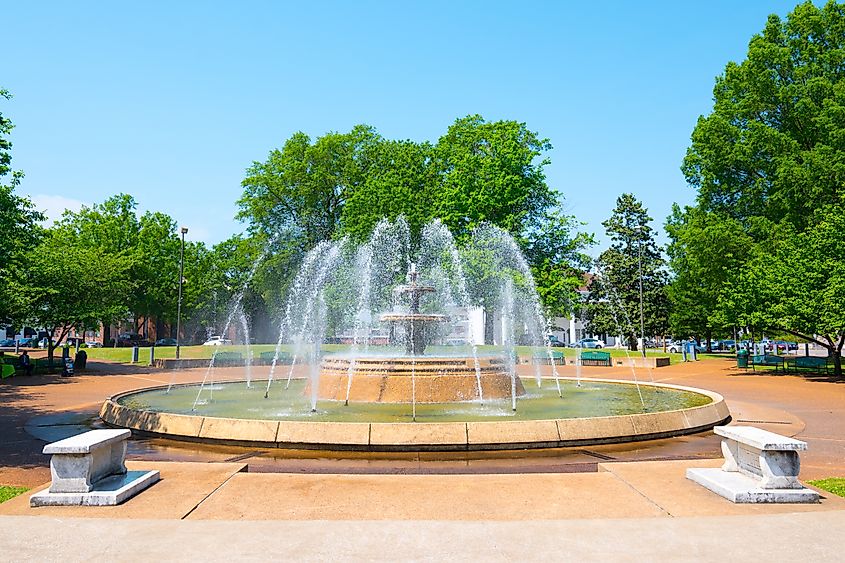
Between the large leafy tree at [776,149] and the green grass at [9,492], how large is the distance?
92.1 ft

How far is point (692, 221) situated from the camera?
1390 inches

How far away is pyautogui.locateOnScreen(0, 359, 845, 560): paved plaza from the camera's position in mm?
5426

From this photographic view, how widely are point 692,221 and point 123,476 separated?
1332 inches

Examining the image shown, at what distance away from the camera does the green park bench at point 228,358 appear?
124ft

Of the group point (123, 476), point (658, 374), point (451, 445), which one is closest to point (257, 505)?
point (123, 476)

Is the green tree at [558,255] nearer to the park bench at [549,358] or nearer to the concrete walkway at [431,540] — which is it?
the park bench at [549,358]

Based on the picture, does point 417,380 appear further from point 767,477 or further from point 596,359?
point 596,359

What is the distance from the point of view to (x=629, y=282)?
63688 mm

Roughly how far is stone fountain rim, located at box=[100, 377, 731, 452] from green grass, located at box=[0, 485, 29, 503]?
10.9ft

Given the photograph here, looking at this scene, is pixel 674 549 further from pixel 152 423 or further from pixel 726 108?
pixel 726 108

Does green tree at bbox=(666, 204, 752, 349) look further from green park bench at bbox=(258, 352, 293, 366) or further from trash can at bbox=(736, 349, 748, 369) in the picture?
green park bench at bbox=(258, 352, 293, 366)

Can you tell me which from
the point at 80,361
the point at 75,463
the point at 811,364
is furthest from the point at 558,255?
the point at 75,463

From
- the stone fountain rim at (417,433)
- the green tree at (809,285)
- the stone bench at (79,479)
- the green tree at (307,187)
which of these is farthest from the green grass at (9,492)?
the green tree at (307,187)

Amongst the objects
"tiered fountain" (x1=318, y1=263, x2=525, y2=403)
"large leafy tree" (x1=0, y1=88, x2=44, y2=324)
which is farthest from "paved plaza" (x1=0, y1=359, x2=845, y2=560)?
"large leafy tree" (x1=0, y1=88, x2=44, y2=324)
